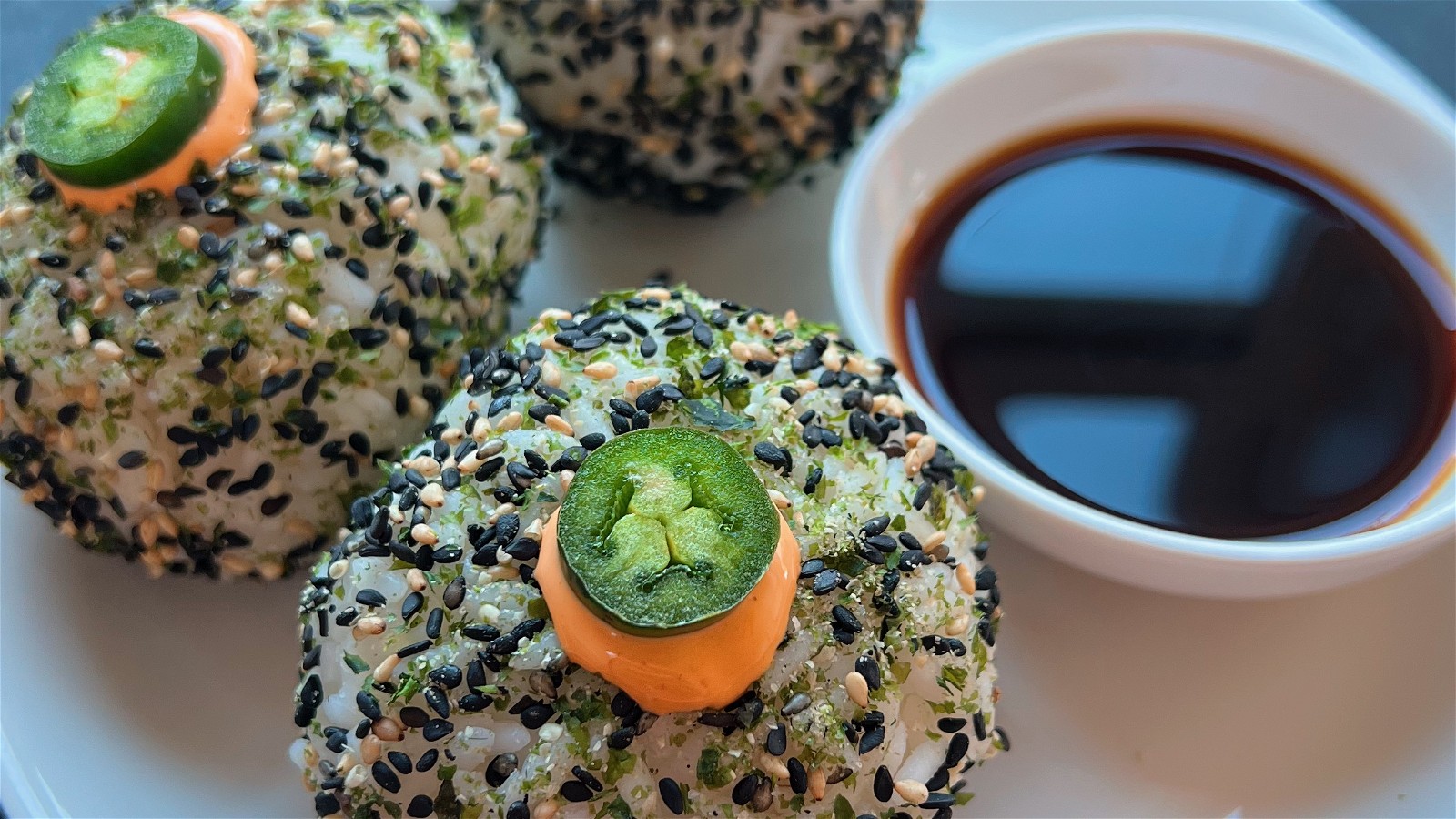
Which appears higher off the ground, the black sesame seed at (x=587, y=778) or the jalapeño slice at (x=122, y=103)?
the jalapeño slice at (x=122, y=103)

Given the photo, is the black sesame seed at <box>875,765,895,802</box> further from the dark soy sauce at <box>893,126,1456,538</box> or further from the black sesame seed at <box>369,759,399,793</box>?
the dark soy sauce at <box>893,126,1456,538</box>

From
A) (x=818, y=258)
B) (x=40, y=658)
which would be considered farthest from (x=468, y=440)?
(x=818, y=258)

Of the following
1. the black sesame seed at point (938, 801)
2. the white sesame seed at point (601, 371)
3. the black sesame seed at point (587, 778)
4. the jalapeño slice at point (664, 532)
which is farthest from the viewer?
the white sesame seed at point (601, 371)

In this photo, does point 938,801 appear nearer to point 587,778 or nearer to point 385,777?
point 587,778

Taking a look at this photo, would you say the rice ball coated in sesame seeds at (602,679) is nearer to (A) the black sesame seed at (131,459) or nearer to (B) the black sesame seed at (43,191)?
(A) the black sesame seed at (131,459)

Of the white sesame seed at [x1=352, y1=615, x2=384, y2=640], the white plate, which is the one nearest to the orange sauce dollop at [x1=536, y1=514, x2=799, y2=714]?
the white sesame seed at [x1=352, y1=615, x2=384, y2=640]

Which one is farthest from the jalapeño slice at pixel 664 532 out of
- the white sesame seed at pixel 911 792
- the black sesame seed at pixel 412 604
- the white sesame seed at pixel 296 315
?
the white sesame seed at pixel 296 315
